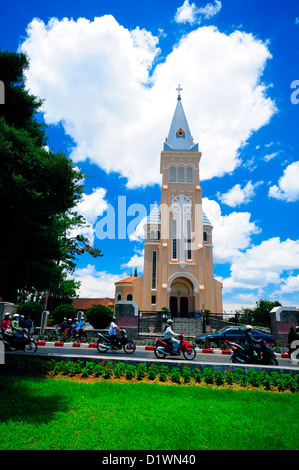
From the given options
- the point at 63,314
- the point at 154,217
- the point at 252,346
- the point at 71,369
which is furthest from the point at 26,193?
the point at 154,217

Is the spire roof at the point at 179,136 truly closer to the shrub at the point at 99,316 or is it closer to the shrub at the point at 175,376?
Answer: the shrub at the point at 99,316

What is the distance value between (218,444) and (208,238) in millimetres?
32668

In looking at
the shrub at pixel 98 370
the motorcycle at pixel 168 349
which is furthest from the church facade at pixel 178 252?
the shrub at pixel 98 370

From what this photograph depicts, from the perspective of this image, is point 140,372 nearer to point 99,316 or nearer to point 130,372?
point 130,372

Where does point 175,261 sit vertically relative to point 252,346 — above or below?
above

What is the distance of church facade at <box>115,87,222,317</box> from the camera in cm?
3027

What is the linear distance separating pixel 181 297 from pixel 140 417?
28.7 meters

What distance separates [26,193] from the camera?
6.79m

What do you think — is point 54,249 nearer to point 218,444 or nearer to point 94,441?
point 94,441

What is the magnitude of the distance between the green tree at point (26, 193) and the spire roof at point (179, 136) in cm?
2895

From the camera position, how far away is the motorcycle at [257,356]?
307 inches

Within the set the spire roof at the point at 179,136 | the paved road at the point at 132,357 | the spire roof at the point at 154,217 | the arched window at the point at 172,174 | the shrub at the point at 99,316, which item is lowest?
the paved road at the point at 132,357

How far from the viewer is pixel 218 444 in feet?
10.3

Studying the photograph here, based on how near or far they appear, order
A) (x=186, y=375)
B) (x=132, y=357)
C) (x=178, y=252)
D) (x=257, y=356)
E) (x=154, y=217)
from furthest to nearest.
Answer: (x=154, y=217), (x=178, y=252), (x=132, y=357), (x=257, y=356), (x=186, y=375)
